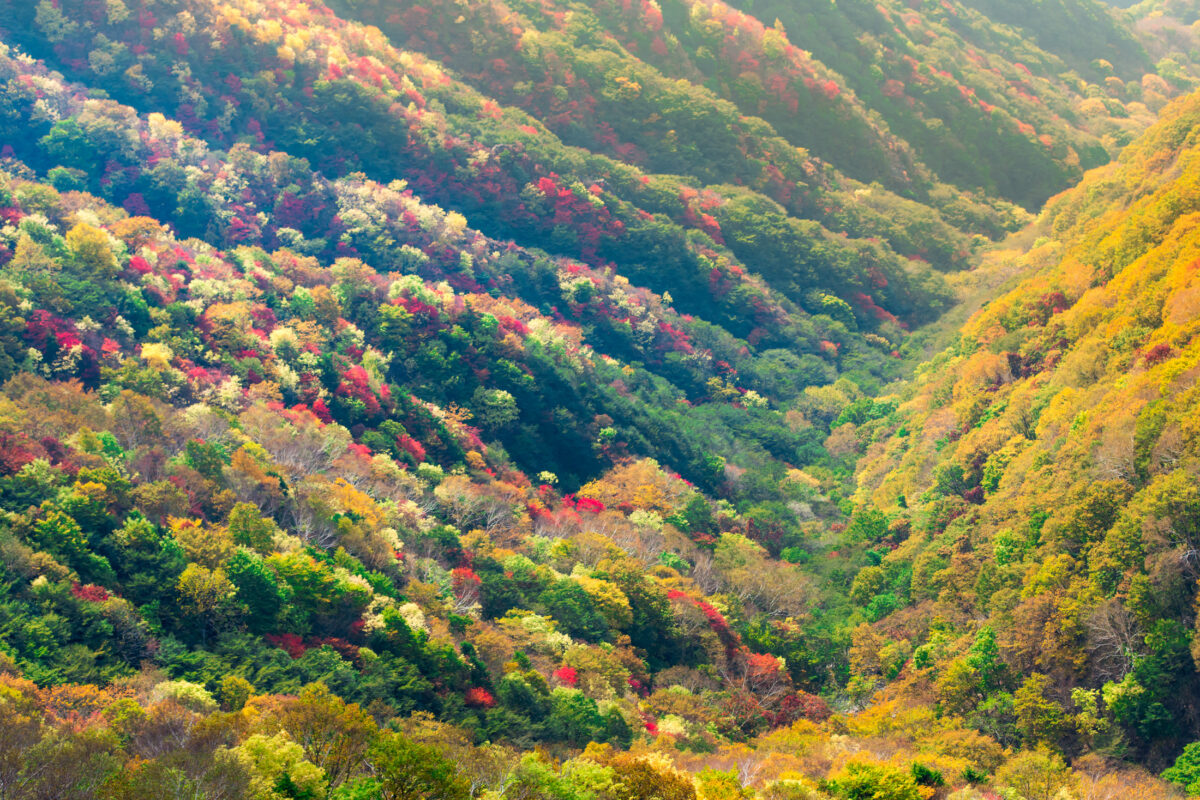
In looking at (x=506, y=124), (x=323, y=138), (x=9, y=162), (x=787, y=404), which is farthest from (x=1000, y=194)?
(x=9, y=162)

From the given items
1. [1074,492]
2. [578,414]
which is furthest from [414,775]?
A: [578,414]

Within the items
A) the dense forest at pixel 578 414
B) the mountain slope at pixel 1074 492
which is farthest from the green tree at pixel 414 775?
the mountain slope at pixel 1074 492

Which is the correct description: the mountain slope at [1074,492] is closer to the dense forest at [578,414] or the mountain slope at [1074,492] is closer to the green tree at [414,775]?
the dense forest at [578,414]

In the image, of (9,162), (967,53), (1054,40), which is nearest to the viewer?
(9,162)

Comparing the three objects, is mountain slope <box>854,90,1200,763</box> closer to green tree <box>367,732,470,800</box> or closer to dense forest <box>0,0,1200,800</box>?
dense forest <box>0,0,1200,800</box>

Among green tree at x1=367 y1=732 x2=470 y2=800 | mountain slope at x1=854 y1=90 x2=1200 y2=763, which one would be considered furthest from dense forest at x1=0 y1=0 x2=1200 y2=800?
mountain slope at x1=854 y1=90 x2=1200 y2=763

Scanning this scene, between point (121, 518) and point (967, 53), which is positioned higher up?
point (967, 53)

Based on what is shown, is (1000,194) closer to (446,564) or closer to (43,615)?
(446,564)

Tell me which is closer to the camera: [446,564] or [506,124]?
[446,564]

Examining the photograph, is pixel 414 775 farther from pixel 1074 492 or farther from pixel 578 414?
pixel 578 414
